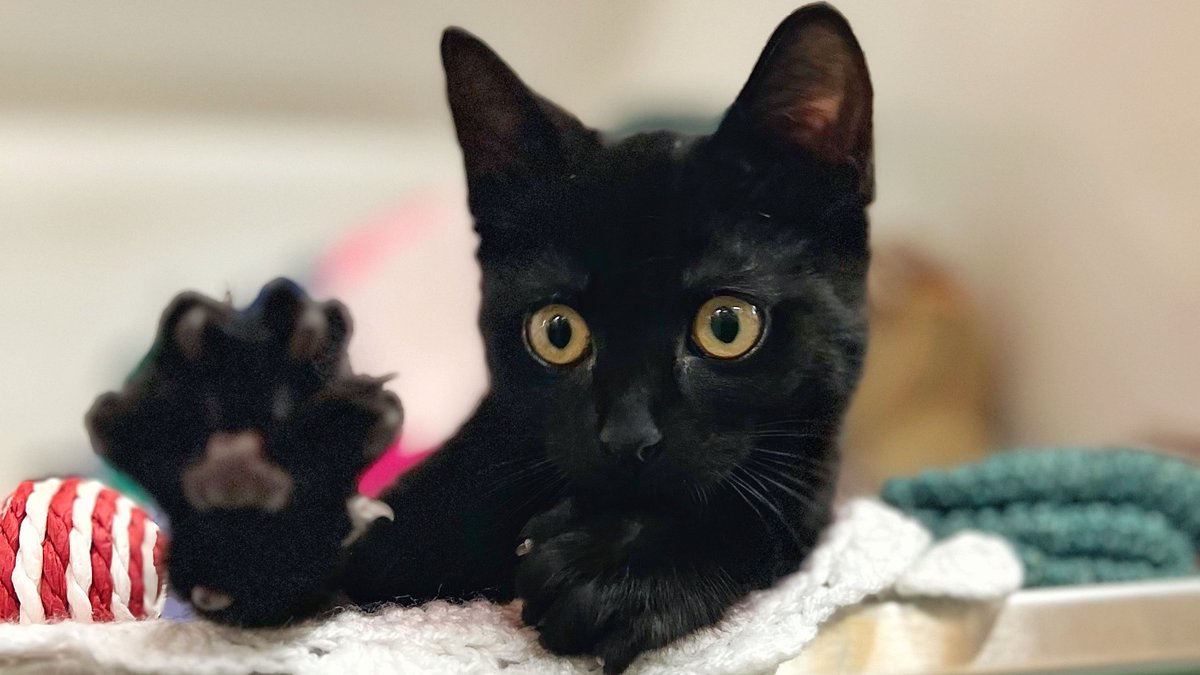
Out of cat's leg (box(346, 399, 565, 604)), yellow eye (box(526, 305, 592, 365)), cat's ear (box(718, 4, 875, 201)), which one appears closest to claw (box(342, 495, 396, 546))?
cat's leg (box(346, 399, 565, 604))

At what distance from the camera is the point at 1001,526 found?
0.58 metres

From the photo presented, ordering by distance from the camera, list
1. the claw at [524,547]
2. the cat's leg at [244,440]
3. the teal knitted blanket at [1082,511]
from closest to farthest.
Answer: the cat's leg at [244,440] < the claw at [524,547] < the teal knitted blanket at [1082,511]

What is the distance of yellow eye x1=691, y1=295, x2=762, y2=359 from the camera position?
0.42 metres

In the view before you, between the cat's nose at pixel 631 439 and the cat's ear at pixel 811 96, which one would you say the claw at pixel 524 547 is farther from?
the cat's ear at pixel 811 96

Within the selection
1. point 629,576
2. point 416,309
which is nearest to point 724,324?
point 629,576

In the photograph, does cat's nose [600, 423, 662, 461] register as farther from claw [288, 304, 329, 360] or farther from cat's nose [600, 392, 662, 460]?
claw [288, 304, 329, 360]

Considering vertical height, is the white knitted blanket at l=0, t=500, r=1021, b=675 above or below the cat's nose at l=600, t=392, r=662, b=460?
below

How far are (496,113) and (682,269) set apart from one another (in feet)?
0.45

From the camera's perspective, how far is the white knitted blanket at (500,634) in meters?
0.36

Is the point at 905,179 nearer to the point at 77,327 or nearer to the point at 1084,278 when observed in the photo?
the point at 1084,278

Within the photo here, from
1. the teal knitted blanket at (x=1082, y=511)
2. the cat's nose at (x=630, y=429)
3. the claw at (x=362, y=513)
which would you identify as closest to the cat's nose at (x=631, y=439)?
the cat's nose at (x=630, y=429)

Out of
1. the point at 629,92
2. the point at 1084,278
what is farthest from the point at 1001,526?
the point at 629,92

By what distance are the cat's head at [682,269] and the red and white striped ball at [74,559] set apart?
192mm

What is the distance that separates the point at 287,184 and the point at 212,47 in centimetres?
21
